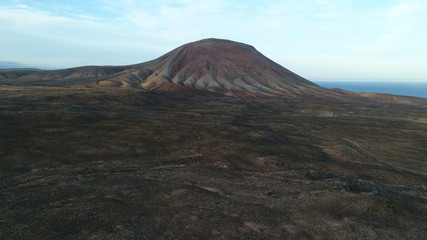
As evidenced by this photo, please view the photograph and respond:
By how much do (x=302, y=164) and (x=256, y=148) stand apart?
1082 cm

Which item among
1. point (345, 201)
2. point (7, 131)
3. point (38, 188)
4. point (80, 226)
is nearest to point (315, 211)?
point (345, 201)

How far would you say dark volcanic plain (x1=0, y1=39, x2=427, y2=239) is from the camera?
27859mm

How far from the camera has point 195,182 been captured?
3997cm

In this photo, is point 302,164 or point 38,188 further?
point 302,164

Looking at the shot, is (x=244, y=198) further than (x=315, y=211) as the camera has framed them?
Yes

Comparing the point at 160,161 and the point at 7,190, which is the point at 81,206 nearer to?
the point at 7,190

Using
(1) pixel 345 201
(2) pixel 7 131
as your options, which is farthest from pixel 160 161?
(2) pixel 7 131

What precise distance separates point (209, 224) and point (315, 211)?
1381 centimetres

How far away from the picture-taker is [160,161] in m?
49.0

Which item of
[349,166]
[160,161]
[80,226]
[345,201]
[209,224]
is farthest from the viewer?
[349,166]

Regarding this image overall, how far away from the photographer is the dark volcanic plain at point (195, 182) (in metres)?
27.9

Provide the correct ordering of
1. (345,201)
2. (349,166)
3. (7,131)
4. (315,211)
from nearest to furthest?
(315,211)
(345,201)
(349,166)
(7,131)

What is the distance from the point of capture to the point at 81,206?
1201 inches

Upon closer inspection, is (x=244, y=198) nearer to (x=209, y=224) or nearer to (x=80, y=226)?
(x=209, y=224)
